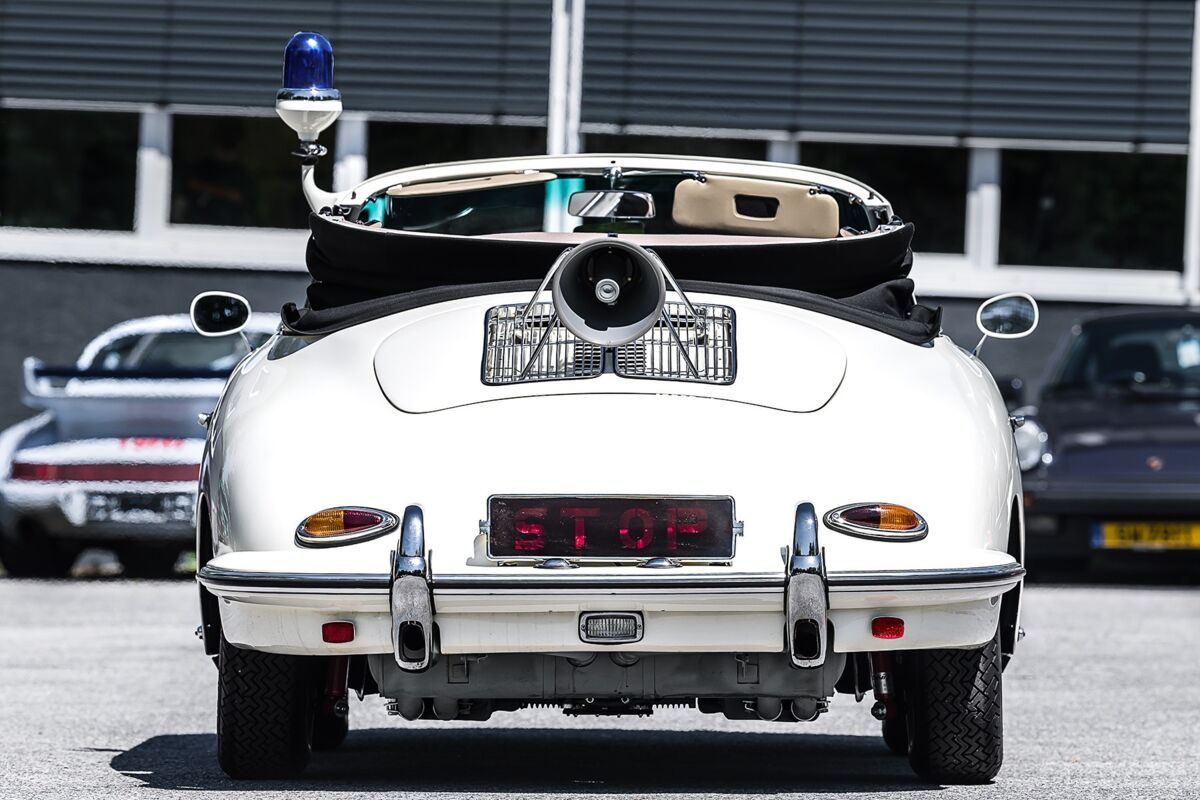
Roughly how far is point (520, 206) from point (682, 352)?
4.47 feet

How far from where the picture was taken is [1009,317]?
6.07 m

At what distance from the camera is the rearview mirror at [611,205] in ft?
19.9

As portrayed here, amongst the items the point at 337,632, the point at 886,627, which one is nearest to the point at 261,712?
the point at 337,632

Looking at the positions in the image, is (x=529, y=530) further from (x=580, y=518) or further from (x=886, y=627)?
(x=886, y=627)

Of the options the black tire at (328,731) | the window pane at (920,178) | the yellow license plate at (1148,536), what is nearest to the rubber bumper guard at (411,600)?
the black tire at (328,731)

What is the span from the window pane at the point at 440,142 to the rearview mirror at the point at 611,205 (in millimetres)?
10611

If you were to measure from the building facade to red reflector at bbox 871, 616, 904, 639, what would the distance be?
39.0 feet

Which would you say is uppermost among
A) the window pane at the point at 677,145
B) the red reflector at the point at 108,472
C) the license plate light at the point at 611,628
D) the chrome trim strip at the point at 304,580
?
the window pane at the point at 677,145

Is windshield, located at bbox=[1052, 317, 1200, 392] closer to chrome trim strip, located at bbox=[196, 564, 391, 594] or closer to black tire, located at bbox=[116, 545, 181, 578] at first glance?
black tire, located at bbox=[116, 545, 181, 578]

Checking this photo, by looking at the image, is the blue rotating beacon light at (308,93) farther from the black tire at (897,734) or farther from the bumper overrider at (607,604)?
the black tire at (897,734)

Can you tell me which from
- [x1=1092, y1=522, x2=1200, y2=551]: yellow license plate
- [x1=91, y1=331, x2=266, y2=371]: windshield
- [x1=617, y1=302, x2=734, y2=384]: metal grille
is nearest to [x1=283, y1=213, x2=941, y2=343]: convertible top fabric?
[x1=617, y1=302, x2=734, y2=384]: metal grille

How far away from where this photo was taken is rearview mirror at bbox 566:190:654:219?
19.9 ft

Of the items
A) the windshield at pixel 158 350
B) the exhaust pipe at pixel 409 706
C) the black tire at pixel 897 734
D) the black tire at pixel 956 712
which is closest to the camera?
the exhaust pipe at pixel 409 706

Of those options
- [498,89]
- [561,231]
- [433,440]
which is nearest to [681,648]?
[433,440]
